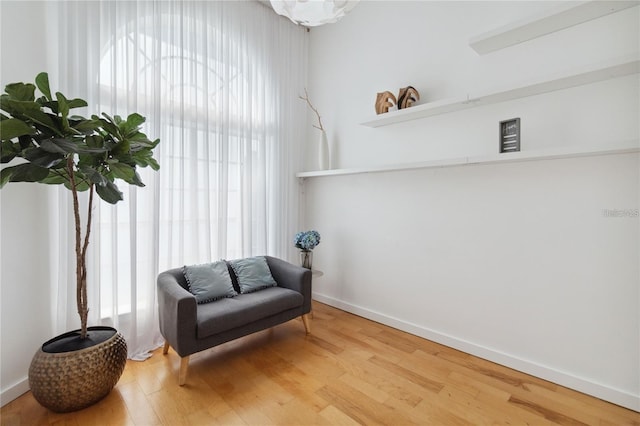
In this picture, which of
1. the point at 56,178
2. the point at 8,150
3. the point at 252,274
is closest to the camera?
the point at 8,150

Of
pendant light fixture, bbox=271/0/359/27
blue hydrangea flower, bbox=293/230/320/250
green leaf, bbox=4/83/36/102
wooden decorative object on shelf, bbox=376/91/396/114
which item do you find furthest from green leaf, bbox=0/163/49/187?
wooden decorative object on shelf, bbox=376/91/396/114

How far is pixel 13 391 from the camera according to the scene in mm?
1826

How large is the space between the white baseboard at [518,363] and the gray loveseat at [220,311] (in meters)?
0.89

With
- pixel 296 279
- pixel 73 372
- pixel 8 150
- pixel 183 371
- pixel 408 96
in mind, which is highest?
pixel 408 96

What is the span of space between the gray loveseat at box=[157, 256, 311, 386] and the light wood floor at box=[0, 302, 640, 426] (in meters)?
0.23

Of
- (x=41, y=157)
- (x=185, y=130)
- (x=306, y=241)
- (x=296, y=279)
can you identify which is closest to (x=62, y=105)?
(x=41, y=157)

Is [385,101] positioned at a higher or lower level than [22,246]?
higher

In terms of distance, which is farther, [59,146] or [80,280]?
[80,280]

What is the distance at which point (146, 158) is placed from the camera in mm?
1932

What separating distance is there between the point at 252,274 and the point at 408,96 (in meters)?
2.24

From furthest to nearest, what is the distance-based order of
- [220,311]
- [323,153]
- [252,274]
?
1. [323,153]
2. [252,274]
3. [220,311]

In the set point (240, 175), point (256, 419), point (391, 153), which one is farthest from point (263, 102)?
A: point (256, 419)

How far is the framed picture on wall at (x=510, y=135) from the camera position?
204cm

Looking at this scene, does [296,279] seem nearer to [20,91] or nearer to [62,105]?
[62,105]
